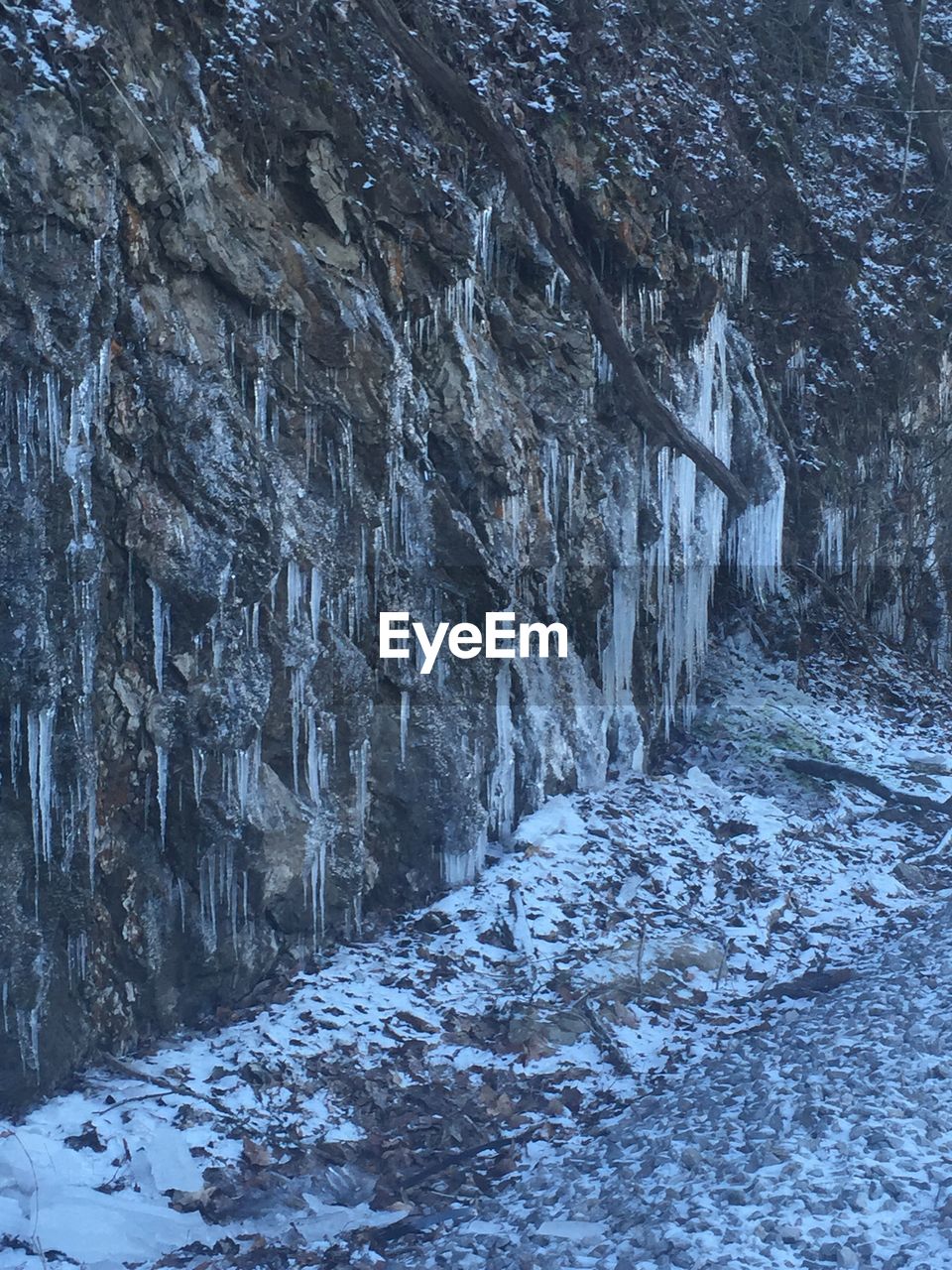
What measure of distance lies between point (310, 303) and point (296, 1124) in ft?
15.6

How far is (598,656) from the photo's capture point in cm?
975

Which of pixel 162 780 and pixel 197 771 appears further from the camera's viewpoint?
pixel 197 771

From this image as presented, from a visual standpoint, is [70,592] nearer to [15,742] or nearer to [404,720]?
[15,742]

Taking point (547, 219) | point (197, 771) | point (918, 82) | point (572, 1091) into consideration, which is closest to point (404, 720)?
point (197, 771)

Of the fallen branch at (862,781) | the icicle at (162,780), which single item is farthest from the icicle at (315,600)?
the fallen branch at (862,781)

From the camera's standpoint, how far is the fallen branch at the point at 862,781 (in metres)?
9.88

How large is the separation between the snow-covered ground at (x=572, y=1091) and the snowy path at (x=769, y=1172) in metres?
0.02

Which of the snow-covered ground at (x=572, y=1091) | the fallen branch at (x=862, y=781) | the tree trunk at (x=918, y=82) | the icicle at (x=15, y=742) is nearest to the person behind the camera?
the snow-covered ground at (x=572, y=1091)

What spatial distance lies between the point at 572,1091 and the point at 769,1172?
134cm

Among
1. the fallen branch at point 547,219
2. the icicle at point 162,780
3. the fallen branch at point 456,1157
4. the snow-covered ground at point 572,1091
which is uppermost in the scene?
the fallen branch at point 547,219

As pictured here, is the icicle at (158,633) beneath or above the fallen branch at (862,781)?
above

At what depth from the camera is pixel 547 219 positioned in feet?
30.1

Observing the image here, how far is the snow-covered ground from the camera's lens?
4.64 m

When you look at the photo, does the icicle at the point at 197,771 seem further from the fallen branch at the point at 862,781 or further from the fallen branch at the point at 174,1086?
the fallen branch at the point at 862,781
